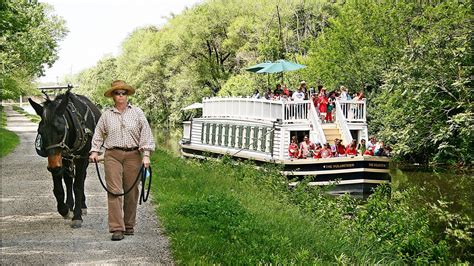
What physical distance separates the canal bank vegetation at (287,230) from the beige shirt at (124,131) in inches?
53.3

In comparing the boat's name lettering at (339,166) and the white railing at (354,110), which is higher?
the white railing at (354,110)

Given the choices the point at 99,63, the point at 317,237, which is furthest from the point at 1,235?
the point at 99,63

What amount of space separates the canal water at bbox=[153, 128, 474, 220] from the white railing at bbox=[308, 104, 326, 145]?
325 cm

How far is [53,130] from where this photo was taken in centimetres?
969

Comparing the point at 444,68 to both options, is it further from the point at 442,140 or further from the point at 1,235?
the point at 1,235

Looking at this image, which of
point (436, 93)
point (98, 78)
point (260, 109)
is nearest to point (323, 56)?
point (436, 93)

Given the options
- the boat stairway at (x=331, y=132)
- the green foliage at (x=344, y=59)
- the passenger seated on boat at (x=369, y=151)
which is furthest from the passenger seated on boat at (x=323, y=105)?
the green foliage at (x=344, y=59)

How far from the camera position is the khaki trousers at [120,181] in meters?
9.13

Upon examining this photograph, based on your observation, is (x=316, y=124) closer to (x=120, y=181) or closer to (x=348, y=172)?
(x=348, y=172)

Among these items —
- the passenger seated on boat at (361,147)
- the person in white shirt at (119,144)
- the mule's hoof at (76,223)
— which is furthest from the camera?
the passenger seated on boat at (361,147)

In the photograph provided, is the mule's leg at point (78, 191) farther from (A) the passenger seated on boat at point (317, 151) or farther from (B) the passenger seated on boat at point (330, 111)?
(B) the passenger seated on boat at point (330, 111)

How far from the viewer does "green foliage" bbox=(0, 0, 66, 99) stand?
63.6 feet

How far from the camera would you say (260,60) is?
5256 cm

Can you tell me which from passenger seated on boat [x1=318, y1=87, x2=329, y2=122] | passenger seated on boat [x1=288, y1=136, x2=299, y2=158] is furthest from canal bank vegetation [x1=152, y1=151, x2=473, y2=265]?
passenger seated on boat [x1=318, y1=87, x2=329, y2=122]
